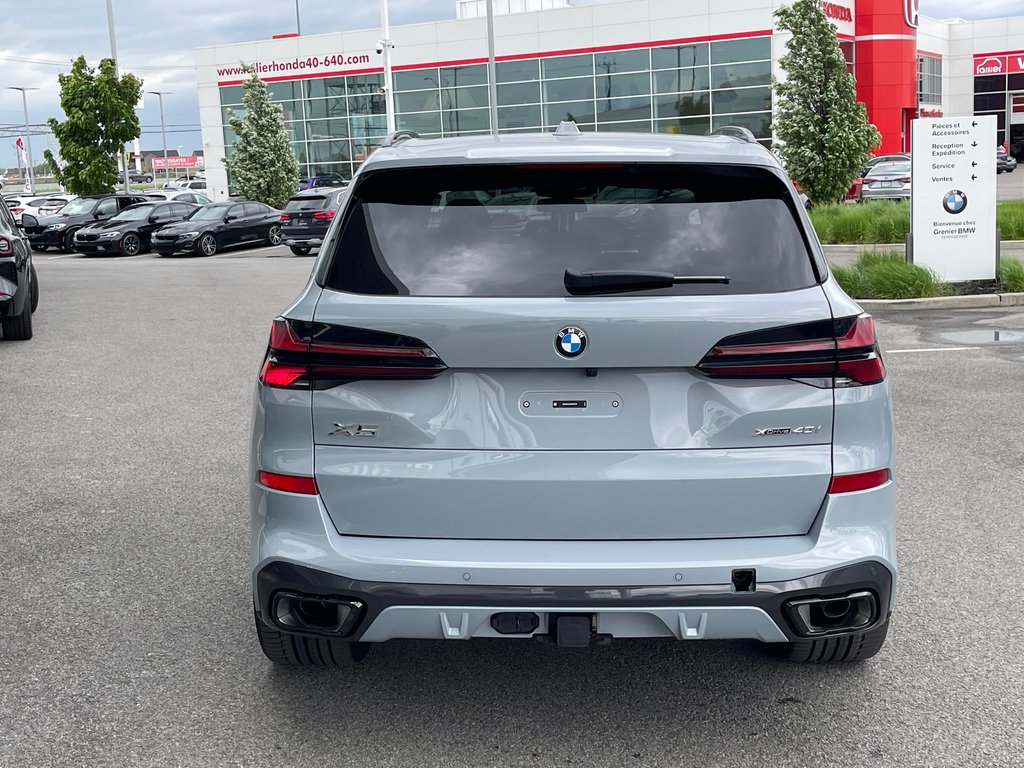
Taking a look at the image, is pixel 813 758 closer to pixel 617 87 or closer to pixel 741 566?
pixel 741 566

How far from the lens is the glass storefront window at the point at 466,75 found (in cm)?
5603

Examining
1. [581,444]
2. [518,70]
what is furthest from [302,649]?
[518,70]

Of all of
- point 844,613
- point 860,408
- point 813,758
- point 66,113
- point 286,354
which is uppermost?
point 66,113

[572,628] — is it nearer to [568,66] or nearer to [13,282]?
[13,282]

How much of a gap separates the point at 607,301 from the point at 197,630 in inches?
93.0

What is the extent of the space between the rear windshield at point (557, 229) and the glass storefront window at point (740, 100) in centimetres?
4987

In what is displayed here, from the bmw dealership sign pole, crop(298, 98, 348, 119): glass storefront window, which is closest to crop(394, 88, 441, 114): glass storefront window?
crop(298, 98, 348, 119): glass storefront window

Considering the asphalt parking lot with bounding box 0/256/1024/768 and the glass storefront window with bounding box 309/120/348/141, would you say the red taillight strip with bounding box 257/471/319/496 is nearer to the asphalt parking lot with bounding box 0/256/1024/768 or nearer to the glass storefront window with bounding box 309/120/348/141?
the asphalt parking lot with bounding box 0/256/1024/768

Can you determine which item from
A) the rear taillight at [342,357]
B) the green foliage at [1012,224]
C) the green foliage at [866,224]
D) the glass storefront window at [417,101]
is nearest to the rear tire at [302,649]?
the rear taillight at [342,357]

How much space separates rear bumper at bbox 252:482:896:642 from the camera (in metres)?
3.24

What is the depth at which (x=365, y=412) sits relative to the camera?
3330 millimetres

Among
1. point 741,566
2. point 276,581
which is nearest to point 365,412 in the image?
point 276,581

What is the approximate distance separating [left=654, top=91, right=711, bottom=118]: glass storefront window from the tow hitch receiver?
51033 millimetres

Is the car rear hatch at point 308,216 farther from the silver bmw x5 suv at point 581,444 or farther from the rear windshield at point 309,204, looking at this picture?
the silver bmw x5 suv at point 581,444
